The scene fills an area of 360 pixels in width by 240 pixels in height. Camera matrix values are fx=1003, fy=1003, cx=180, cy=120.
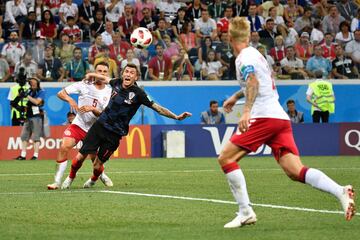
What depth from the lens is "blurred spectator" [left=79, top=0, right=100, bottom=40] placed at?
99.9 ft

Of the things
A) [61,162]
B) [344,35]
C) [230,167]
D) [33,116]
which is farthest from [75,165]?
[344,35]

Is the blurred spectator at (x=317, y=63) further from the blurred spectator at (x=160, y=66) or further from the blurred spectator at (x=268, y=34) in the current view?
the blurred spectator at (x=160, y=66)

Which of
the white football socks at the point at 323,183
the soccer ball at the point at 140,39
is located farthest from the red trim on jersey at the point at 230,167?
the soccer ball at the point at 140,39

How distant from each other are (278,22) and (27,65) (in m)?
8.22

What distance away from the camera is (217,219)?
460 inches

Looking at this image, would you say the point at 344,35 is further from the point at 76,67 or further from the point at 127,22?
the point at 76,67

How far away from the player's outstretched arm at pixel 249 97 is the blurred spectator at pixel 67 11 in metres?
20.2

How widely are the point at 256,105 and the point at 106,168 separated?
12101 mm

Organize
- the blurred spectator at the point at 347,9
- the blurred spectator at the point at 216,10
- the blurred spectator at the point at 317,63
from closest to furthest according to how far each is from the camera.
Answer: the blurred spectator at the point at 317,63 < the blurred spectator at the point at 216,10 < the blurred spectator at the point at 347,9

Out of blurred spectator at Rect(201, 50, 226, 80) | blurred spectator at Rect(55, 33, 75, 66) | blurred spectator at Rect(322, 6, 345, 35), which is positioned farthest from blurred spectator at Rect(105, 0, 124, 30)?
blurred spectator at Rect(322, 6, 345, 35)

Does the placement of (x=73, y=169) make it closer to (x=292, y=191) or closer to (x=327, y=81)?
(x=292, y=191)

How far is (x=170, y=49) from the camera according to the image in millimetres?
29625

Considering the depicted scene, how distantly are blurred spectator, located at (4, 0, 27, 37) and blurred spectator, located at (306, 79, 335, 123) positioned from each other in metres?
8.87

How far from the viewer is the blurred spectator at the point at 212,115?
1162 inches
